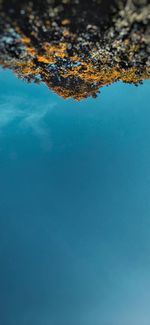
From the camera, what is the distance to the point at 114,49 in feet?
58.4

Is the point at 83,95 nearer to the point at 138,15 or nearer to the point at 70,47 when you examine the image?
the point at 70,47

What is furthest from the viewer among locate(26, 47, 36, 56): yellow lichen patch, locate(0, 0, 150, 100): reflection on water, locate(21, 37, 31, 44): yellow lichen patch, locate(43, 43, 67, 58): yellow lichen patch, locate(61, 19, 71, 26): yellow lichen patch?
locate(43, 43, 67, 58): yellow lichen patch

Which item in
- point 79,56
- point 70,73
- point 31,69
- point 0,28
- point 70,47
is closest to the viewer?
point 0,28

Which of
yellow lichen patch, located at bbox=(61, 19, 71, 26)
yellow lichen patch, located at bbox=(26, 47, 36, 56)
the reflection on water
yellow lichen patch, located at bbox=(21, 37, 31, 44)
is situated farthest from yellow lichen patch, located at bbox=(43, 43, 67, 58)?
yellow lichen patch, located at bbox=(61, 19, 71, 26)

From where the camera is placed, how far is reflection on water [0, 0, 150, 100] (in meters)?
13.4

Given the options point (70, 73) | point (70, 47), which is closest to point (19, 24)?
point (70, 47)

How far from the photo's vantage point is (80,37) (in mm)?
15672

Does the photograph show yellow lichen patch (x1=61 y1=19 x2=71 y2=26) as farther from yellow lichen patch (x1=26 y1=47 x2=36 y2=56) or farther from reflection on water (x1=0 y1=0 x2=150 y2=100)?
yellow lichen patch (x1=26 y1=47 x2=36 y2=56)

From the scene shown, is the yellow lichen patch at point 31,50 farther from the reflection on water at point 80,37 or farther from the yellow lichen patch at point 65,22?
the yellow lichen patch at point 65,22

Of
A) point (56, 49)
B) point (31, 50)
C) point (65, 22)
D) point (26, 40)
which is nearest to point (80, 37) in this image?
point (56, 49)

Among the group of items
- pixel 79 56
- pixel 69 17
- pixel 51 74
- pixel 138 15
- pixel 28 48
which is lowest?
pixel 138 15

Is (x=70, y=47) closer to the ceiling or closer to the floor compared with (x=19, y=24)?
closer to the ceiling

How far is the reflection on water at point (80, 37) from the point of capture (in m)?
13.4

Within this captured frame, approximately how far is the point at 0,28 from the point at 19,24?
77 centimetres
